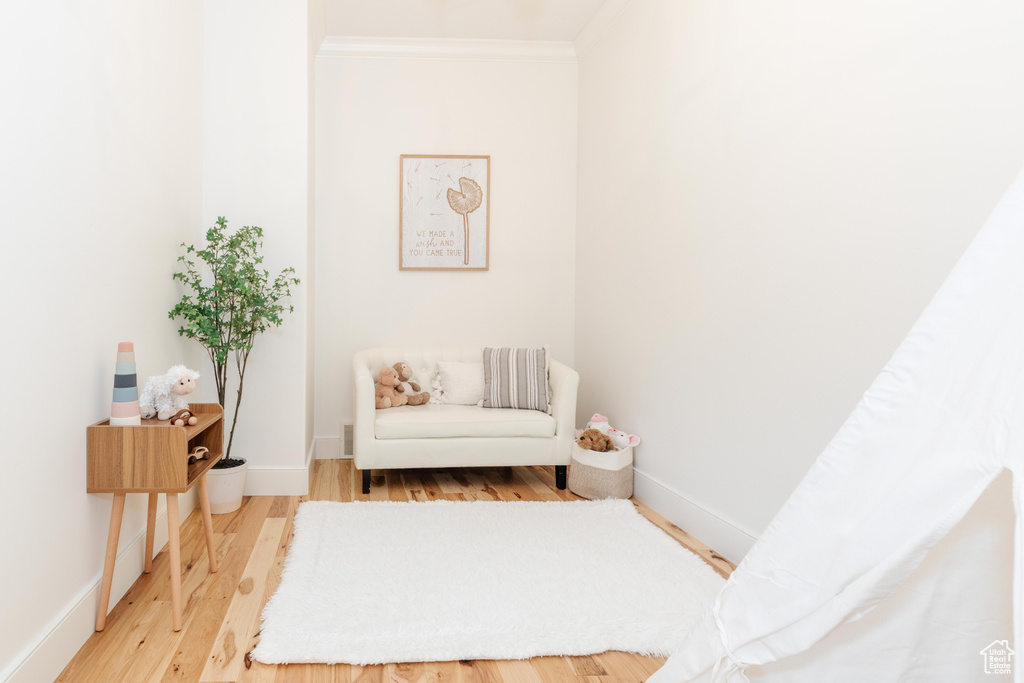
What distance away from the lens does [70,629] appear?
1.76m

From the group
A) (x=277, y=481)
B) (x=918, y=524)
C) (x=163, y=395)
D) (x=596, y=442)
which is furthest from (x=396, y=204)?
(x=918, y=524)

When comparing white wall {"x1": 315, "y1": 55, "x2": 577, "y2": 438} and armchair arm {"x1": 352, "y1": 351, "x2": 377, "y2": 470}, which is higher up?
white wall {"x1": 315, "y1": 55, "x2": 577, "y2": 438}

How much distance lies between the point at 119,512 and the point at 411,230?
9.04 ft

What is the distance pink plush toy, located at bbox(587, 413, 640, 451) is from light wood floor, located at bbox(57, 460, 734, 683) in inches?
18.2

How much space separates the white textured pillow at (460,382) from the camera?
151 inches

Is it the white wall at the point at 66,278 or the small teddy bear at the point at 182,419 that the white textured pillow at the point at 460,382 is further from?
the small teddy bear at the point at 182,419

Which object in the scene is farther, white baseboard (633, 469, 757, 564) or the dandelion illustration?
the dandelion illustration

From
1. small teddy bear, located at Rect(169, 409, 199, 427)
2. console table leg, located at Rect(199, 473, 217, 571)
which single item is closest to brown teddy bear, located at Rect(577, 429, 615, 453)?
console table leg, located at Rect(199, 473, 217, 571)

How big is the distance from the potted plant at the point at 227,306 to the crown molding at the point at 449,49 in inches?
65.2

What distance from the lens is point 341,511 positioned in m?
3.09

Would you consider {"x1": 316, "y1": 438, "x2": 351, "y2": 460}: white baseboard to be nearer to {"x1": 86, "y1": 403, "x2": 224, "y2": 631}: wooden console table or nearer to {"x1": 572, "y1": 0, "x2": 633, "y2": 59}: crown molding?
{"x1": 86, "y1": 403, "x2": 224, "y2": 631}: wooden console table

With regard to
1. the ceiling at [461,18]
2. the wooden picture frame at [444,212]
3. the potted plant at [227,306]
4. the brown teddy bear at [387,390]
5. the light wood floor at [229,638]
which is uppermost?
the ceiling at [461,18]

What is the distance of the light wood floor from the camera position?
1.71 m

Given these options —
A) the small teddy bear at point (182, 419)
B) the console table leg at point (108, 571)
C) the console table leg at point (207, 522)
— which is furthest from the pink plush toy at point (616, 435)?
the console table leg at point (108, 571)
